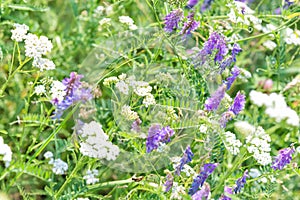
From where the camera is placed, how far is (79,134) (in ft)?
6.03

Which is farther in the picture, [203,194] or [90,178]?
[90,178]

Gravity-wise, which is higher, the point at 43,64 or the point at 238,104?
the point at 43,64

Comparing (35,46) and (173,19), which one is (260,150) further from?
(35,46)

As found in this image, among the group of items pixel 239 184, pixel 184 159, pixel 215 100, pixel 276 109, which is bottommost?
pixel 239 184

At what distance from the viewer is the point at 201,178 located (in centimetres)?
171

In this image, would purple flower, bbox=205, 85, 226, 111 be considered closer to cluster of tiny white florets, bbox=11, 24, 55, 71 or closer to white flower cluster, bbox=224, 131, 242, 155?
white flower cluster, bbox=224, 131, 242, 155

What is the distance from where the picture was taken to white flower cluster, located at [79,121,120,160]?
1.74 metres

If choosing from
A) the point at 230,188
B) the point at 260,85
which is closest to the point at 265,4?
the point at 260,85

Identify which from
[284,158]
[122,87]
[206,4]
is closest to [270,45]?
[206,4]

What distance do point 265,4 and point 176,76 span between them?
1.12 metres

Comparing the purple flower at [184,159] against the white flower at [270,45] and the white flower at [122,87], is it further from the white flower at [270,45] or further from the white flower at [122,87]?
the white flower at [270,45]

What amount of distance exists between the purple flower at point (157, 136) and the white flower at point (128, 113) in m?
0.10

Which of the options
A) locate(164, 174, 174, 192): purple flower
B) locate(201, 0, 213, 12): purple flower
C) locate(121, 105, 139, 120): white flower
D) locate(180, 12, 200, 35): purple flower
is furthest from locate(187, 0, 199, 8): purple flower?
locate(164, 174, 174, 192): purple flower

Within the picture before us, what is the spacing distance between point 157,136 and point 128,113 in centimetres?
12
